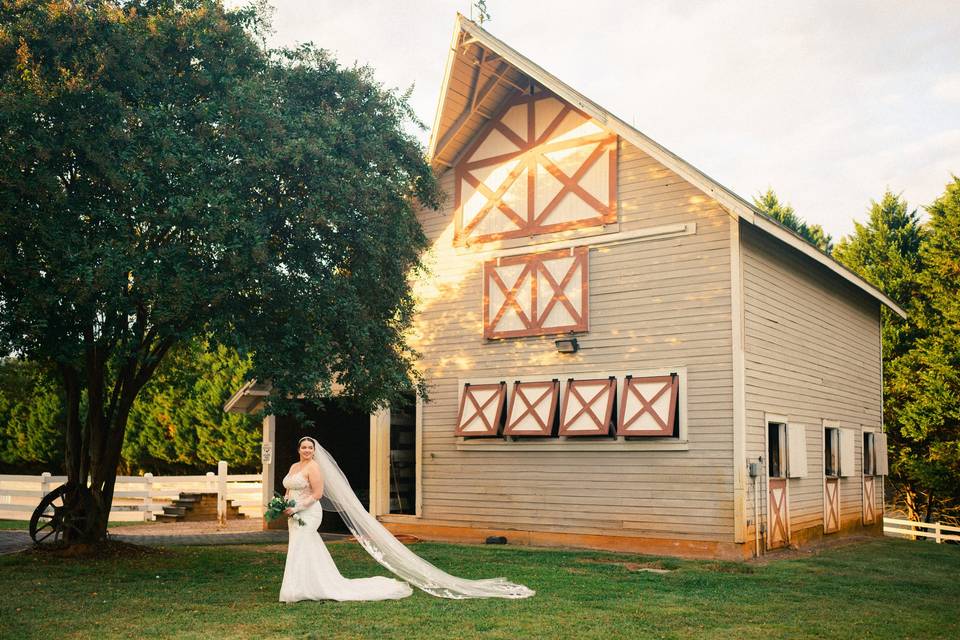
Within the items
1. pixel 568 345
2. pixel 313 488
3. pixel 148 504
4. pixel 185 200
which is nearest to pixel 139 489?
pixel 148 504

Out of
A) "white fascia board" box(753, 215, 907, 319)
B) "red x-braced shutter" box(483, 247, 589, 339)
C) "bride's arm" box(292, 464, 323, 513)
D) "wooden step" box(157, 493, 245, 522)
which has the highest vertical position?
"white fascia board" box(753, 215, 907, 319)

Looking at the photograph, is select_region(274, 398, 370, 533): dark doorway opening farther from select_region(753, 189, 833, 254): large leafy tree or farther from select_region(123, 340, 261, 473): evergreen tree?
select_region(753, 189, 833, 254): large leafy tree

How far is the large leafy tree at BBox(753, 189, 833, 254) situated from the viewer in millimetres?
32500

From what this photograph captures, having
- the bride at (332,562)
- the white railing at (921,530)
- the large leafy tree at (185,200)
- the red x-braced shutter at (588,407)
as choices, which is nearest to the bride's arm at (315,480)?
the bride at (332,562)

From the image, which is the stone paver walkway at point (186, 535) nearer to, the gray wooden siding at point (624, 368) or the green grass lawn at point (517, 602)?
the green grass lawn at point (517, 602)

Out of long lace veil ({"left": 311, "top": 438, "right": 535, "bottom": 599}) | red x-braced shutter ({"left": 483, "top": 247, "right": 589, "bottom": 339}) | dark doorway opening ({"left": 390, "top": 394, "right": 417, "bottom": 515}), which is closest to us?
long lace veil ({"left": 311, "top": 438, "right": 535, "bottom": 599})

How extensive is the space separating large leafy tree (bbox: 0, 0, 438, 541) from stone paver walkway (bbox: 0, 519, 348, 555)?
321cm

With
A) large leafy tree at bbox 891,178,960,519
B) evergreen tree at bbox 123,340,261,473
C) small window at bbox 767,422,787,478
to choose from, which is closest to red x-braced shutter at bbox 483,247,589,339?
small window at bbox 767,422,787,478

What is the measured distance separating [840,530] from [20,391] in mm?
17332

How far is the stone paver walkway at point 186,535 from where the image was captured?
1714cm

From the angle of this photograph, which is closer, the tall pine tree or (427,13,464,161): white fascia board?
(427,13,464,161): white fascia board

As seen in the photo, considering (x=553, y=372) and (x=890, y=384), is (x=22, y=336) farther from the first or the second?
(x=890, y=384)

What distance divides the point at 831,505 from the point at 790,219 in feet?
54.0

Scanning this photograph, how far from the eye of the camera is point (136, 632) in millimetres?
8750
